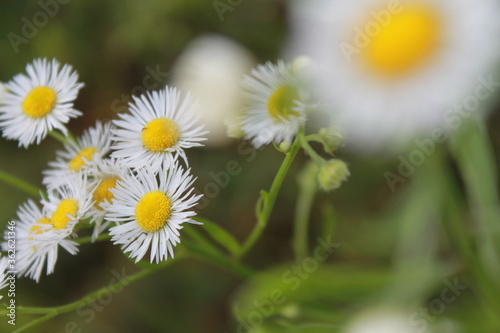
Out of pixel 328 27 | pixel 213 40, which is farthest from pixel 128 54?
pixel 328 27

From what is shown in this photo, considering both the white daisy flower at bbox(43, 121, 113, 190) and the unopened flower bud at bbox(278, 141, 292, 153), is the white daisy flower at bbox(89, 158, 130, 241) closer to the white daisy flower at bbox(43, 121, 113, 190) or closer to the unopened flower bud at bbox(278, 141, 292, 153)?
the white daisy flower at bbox(43, 121, 113, 190)

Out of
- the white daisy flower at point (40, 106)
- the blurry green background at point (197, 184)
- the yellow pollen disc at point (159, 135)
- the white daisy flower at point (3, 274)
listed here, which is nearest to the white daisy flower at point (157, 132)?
the yellow pollen disc at point (159, 135)

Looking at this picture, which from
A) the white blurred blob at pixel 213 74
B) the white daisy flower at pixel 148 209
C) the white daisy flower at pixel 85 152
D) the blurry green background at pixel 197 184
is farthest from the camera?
the blurry green background at pixel 197 184

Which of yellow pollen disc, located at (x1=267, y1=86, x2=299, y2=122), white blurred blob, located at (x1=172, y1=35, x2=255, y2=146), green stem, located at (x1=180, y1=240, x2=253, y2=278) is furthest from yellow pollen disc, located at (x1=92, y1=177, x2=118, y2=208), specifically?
white blurred blob, located at (x1=172, y1=35, x2=255, y2=146)

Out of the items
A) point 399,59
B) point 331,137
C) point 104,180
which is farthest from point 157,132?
point 399,59

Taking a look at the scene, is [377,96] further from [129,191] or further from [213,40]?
[213,40]

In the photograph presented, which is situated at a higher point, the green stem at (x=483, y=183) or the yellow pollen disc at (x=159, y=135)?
the green stem at (x=483, y=183)

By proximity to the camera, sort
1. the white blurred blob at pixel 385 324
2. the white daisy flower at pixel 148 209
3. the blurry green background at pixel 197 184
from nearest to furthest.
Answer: the white daisy flower at pixel 148 209 < the white blurred blob at pixel 385 324 < the blurry green background at pixel 197 184

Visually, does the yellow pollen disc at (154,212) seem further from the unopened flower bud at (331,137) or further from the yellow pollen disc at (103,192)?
the unopened flower bud at (331,137)
